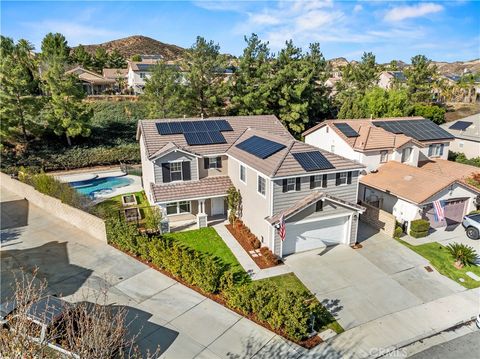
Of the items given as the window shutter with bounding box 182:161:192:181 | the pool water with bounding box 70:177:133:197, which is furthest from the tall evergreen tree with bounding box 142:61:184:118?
the window shutter with bounding box 182:161:192:181

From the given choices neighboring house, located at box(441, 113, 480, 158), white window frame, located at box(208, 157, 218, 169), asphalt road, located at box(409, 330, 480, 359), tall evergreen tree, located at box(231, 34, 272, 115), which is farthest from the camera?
tall evergreen tree, located at box(231, 34, 272, 115)

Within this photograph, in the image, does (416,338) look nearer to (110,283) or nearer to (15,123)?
(110,283)

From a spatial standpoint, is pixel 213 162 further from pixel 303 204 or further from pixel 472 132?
pixel 472 132

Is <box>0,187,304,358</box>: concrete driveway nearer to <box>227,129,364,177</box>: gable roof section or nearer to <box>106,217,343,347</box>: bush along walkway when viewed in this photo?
<box>106,217,343,347</box>: bush along walkway

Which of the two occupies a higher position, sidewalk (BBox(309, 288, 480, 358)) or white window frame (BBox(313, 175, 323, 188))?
white window frame (BBox(313, 175, 323, 188))

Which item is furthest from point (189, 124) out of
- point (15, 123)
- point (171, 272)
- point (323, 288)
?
point (15, 123)
